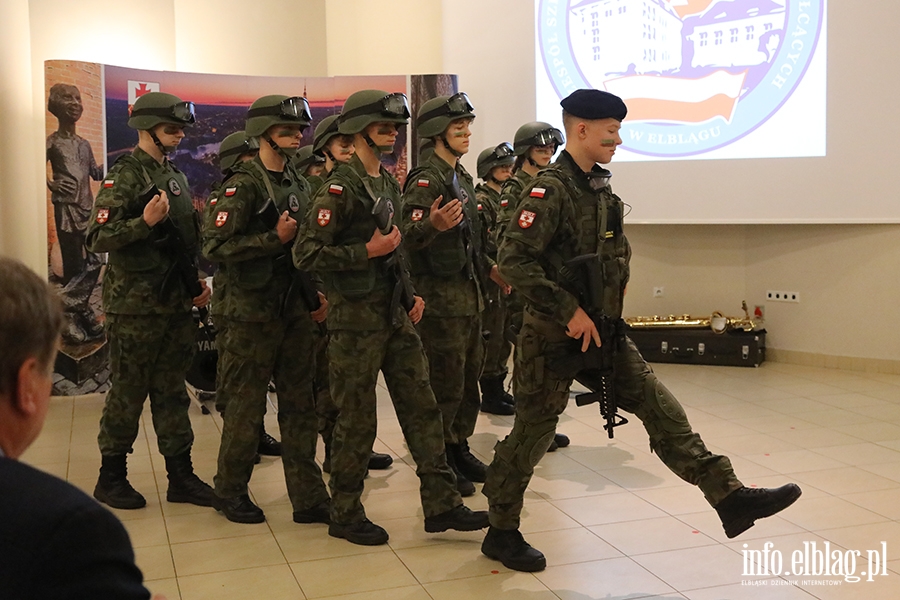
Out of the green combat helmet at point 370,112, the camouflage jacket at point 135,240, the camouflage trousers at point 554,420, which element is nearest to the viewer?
the camouflage trousers at point 554,420

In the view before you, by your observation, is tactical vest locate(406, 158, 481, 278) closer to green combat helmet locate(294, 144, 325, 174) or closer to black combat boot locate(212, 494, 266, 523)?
black combat boot locate(212, 494, 266, 523)

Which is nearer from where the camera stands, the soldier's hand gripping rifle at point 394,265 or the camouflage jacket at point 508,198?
the soldier's hand gripping rifle at point 394,265

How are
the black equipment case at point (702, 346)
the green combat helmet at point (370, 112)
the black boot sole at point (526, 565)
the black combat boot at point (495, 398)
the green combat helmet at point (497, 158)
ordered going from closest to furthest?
1. the black boot sole at point (526, 565)
2. the green combat helmet at point (370, 112)
3. the green combat helmet at point (497, 158)
4. the black combat boot at point (495, 398)
5. the black equipment case at point (702, 346)

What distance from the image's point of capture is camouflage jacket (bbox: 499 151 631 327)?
3.27 m

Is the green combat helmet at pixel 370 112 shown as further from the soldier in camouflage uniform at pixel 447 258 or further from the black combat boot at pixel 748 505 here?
the black combat boot at pixel 748 505

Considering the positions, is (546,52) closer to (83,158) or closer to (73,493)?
(83,158)

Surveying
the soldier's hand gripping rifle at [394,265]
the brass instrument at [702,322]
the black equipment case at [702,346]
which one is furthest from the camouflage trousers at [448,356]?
the brass instrument at [702,322]

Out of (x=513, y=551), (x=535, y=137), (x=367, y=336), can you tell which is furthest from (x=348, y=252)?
(x=535, y=137)

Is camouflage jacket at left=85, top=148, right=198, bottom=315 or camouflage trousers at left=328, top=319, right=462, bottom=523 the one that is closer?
camouflage trousers at left=328, top=319, right=462, bottom=523

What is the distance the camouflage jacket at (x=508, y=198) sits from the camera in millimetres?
5484

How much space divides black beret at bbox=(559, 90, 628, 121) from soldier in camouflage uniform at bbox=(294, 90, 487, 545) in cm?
76

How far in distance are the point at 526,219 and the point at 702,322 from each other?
4.91m

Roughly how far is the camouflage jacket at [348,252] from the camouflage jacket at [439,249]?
→ 1.62ft

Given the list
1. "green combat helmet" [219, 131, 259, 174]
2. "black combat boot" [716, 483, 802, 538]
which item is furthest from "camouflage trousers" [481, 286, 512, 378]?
"black combat boot" [716, 483, 802, 538]
